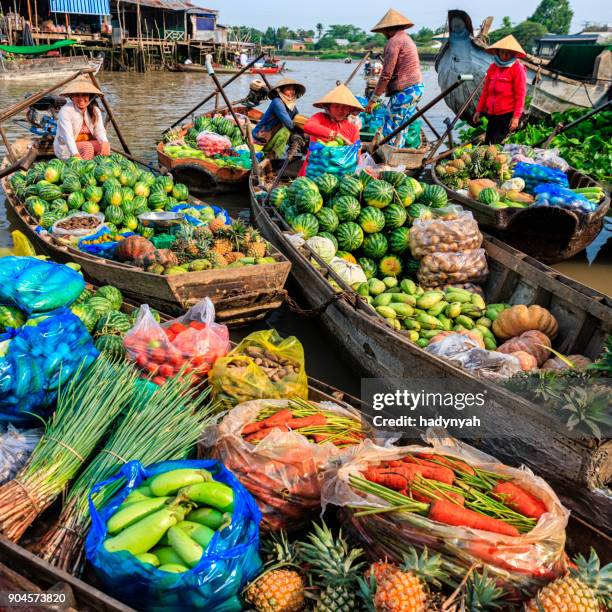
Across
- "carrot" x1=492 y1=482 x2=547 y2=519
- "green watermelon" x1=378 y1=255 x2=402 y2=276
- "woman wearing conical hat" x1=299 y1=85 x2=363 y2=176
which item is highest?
"woman wearing conical hat" x1=299 y1=85 x2=363 y2=176

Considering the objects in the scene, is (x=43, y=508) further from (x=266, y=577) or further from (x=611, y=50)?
(x=611, y=50)

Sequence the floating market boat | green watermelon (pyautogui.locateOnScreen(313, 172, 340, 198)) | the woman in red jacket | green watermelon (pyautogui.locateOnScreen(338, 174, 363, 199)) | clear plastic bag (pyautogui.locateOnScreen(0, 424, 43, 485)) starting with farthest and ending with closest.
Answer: the floating market boat, the woman in red jacket, green watermelon (pyautogui.locateOnScreen(313, 172, 340, 198)), green watermelon (pyautogui.locateOnScreen(338, 174, 363, 199)), clear plastic bag (pyautogui.locateOnScreen(0, 424, 43, 485))

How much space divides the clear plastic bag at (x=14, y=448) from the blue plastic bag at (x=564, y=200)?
5491mm

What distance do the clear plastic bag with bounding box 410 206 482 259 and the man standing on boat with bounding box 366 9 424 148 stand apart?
426 centimetres

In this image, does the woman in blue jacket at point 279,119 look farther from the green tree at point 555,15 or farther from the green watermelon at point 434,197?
the green tree at point 555,15

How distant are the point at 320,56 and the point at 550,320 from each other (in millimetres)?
95485

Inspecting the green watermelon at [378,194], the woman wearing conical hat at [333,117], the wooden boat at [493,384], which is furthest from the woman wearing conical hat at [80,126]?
the green watermelon at [378,194]

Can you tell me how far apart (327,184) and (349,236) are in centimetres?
64

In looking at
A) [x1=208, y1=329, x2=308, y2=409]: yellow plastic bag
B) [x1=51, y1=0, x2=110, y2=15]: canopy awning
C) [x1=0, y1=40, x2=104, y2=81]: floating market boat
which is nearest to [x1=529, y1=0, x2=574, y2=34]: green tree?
[x1=51, y1=0, x2=110, y2=15]: canopy awning

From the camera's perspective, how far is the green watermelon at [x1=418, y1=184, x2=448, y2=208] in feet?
18.1

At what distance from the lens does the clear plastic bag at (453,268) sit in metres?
4.81

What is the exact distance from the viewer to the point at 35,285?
3311mm

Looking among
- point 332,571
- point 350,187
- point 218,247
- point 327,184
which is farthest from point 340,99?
point 332,571

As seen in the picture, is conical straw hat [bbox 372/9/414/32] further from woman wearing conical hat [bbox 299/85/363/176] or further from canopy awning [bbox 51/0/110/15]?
canopy awning [bbox 51/0/110/15]
